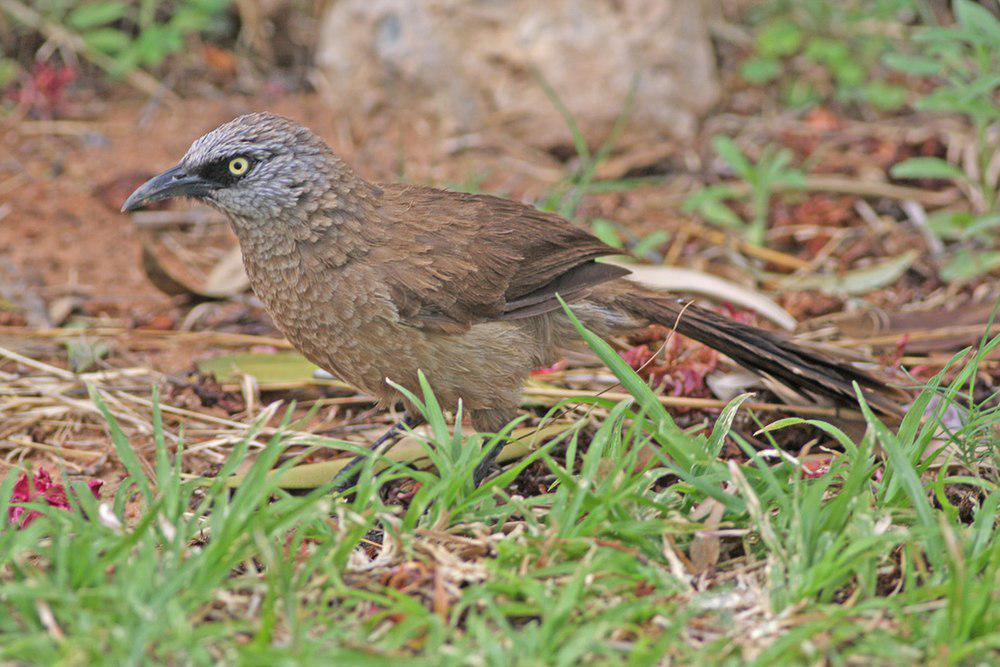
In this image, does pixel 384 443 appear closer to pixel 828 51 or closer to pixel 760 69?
pixel 760 69

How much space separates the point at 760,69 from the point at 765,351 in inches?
137

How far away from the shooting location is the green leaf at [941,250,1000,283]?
16.2 feet

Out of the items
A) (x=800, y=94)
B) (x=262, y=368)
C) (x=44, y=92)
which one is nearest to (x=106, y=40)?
(x=44, y=92)

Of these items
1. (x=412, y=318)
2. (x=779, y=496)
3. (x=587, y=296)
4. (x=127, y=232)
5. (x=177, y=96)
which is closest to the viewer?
(x=779, y=496)

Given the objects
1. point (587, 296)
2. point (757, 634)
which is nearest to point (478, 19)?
point (587, 296)

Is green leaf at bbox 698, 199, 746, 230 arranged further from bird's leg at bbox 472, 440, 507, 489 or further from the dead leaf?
bird's leg at bbox 472, 440, 507, 489

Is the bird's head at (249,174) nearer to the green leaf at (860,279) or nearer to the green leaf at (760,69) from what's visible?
the green leaf at (860,279)

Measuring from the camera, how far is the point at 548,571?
262 centimetres

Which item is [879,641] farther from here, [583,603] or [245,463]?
[245,463]

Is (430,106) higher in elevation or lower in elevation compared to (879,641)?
higher

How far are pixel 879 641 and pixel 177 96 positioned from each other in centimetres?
592

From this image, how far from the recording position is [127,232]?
5.92 m

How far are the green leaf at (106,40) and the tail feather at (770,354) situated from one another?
434cm

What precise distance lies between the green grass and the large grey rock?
350cm
